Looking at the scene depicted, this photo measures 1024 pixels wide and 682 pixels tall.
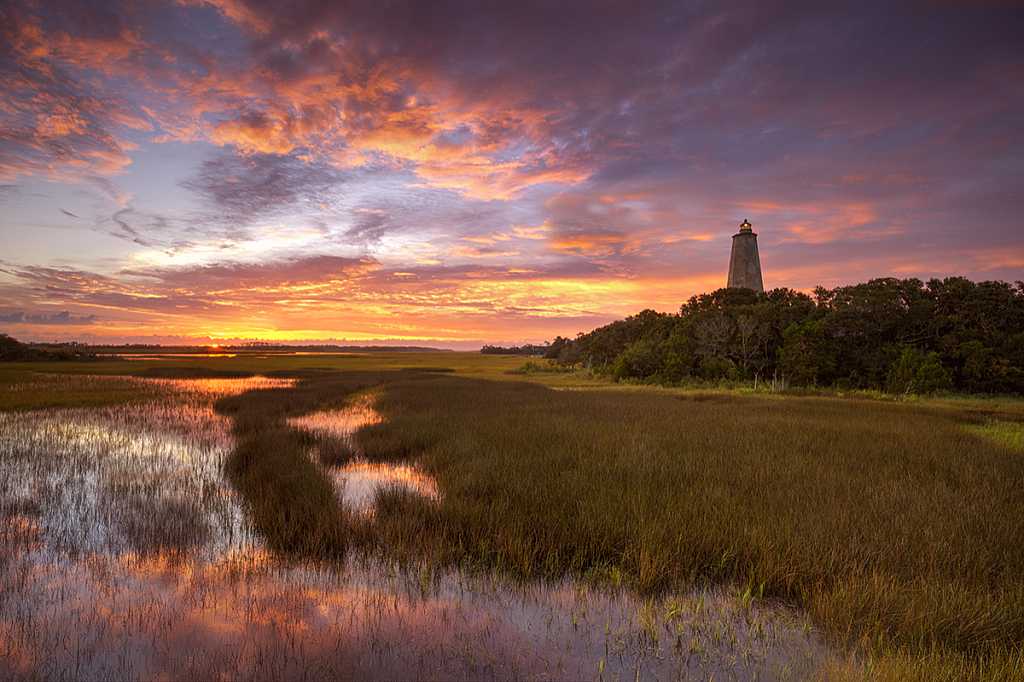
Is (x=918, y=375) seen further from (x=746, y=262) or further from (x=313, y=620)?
(x=746, y=262)

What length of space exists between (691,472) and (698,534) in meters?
3.02

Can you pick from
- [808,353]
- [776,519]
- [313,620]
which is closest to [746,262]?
[808,353]

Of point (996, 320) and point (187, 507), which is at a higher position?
point (996, 320)

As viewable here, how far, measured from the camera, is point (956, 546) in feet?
15.6

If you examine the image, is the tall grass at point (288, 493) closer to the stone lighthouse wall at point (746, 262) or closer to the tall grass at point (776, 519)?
the tall grass at point (776, 519)

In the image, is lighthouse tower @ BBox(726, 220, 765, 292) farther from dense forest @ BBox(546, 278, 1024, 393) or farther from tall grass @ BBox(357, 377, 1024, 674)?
tall grass @ BBox(357, 377, 1024, 674)

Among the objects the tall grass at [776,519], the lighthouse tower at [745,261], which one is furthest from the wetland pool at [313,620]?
the lighthouse tower at [745,261]

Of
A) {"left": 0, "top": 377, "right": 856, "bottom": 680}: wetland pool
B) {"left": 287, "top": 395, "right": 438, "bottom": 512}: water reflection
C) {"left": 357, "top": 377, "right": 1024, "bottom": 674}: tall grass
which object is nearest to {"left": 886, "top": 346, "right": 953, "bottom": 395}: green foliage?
{"left": 357, "top": 377, "right": 1024, "bottom": 674}: tall grass

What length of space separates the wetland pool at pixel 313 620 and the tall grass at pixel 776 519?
46cm

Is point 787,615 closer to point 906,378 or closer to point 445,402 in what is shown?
point 445,402

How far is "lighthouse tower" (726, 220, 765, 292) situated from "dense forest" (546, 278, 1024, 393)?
2405 centimetres

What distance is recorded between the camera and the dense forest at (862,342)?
2642cm

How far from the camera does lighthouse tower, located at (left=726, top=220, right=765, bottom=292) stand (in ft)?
201

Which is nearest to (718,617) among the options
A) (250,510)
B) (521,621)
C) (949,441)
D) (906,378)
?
(521,621)
